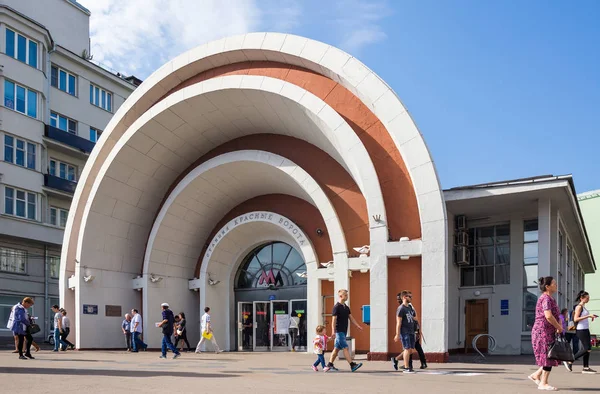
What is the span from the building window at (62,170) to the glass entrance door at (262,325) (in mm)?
18957

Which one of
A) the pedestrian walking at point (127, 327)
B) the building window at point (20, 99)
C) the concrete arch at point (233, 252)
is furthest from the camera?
the building window at point (20, 99)

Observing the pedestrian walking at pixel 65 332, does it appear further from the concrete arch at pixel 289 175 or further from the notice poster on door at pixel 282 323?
Result: the notice poster on door at pixel 282 323

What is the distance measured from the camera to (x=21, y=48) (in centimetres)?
3388

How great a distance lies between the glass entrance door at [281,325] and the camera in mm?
22219

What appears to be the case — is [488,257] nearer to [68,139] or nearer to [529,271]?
[529,271]

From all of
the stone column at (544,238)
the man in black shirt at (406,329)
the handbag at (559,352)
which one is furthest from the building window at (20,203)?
the handbag at (559,352)

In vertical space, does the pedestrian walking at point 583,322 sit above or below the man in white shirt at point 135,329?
above

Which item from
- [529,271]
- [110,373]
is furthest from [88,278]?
[529,271]

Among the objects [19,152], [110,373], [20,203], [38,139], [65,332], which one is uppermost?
[38,139]

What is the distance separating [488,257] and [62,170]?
2597 cm

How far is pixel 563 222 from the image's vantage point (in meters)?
21.6

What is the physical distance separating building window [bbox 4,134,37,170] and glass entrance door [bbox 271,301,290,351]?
18.3m

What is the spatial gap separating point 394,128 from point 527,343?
827cm

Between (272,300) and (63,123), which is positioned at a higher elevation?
(63,123)
